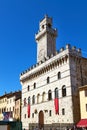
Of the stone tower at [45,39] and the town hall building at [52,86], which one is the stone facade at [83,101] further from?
the stone tower at [45,39]

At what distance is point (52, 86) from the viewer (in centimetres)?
3934

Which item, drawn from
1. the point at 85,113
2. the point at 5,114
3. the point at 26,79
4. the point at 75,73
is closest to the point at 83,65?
the point at 75,73

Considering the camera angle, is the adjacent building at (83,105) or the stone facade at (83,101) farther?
the stone facade at (83,101)

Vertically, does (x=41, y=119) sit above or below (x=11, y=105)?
below

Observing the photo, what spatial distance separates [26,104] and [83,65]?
15810mm

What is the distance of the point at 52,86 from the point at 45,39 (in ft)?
39.1

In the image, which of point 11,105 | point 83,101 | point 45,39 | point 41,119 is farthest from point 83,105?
point 11,105

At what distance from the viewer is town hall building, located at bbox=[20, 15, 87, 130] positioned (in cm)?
3546

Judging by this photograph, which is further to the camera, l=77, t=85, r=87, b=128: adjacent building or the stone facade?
the stone facade

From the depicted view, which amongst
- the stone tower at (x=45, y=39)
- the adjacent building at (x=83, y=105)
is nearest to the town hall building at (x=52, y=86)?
the stone tower at (x=45, y=39)

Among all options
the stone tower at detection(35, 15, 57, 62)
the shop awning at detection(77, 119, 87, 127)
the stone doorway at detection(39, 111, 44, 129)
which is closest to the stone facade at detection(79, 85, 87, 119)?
the shop awning at detection(77, 119, 87, 127)

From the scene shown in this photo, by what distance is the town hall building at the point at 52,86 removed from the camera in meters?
35.5

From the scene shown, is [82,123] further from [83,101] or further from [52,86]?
[52,86]

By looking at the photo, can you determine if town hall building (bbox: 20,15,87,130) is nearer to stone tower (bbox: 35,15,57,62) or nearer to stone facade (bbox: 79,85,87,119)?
stone tower (bbox: 35,15,57,62)
